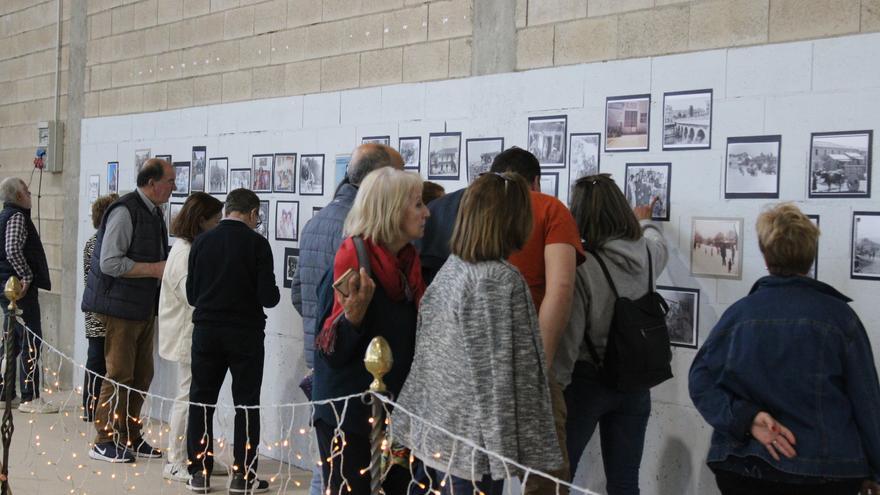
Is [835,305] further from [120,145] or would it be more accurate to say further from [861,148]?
[120,145]

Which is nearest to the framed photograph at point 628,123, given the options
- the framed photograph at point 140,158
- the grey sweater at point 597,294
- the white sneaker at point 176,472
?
the grey sweater at point 597,294

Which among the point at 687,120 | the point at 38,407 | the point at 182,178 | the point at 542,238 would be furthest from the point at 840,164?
the point at 38,407

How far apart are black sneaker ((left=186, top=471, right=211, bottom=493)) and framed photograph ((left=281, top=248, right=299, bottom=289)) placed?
124cm

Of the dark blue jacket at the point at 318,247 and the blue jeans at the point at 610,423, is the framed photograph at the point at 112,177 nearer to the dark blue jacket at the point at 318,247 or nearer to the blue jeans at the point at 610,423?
the dark blue jacket at the point at 318,247

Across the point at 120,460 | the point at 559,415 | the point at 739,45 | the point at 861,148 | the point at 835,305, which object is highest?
the point at 739,45

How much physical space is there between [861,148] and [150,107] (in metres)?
5.06

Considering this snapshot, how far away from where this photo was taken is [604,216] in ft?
11.6

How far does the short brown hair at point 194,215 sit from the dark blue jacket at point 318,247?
1239 millimetres

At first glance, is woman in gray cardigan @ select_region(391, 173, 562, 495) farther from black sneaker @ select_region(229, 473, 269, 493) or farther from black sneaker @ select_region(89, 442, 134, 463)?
black sneaker @ select_region(89, 442, 134, 463)

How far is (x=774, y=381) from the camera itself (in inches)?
107

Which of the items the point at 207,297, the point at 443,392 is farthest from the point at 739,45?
the point at 207,297

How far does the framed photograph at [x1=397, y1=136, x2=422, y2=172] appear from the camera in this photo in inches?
200

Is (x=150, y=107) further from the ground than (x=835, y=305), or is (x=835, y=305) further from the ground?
(x=150, y=107)

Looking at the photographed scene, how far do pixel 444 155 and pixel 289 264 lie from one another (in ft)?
4.52
